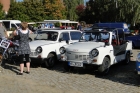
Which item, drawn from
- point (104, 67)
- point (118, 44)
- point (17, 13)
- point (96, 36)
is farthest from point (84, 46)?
point (17, 13)

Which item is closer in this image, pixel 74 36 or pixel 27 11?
pixel 74 36

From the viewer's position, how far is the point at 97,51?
845 cm

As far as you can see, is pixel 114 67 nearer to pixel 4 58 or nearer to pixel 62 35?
pixel 62 35

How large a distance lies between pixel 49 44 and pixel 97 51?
2.50 metres

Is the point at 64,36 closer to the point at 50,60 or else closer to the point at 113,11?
the point at 50,60

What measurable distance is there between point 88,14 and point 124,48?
57.7 metres

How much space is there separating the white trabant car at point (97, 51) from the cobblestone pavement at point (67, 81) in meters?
0.42

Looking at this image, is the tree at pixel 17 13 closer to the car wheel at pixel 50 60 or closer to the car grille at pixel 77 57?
the car wheel at pixel 50 60

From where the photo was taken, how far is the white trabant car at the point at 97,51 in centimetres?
856

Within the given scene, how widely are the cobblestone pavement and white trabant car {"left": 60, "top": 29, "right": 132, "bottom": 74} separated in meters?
0.42

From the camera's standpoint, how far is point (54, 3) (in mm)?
61594

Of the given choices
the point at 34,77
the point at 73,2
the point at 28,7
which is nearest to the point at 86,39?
the point at 34,77

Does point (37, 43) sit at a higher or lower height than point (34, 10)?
lower

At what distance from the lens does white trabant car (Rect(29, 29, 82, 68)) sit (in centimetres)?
988
